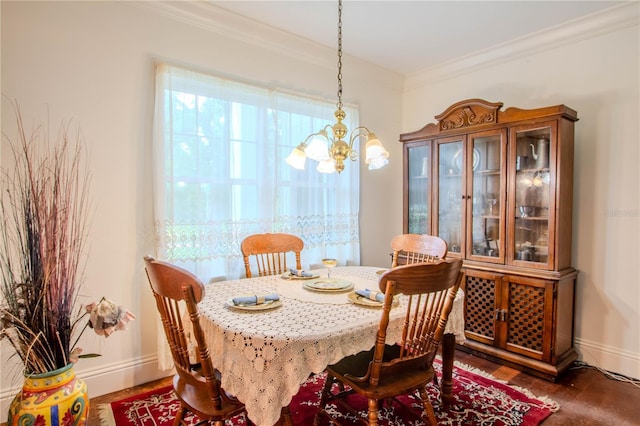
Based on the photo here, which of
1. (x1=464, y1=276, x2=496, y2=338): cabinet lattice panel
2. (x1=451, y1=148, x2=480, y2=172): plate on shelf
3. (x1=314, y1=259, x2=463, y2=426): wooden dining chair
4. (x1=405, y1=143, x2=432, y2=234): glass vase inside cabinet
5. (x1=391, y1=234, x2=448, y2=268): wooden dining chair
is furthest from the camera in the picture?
(x1=405, y1=143, x2=432, y2=234): glass vase inside cabinet

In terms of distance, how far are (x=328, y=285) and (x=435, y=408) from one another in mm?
972

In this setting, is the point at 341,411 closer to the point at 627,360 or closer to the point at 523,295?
the point at 523,295

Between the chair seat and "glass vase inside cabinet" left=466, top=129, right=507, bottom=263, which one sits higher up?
"glass vase inside cabinet" left=466, top=129, right=507, bottom=263

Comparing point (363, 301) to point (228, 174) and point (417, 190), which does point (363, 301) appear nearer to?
point (228, 174)

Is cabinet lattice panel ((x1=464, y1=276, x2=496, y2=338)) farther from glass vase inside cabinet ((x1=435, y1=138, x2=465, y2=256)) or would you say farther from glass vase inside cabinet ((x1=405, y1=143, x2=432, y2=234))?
glass vase inside cabinet ((x1=405, y1=143, x2=432, y2=234))

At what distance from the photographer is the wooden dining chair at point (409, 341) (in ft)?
4.62

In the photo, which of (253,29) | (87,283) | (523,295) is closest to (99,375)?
(87,283)

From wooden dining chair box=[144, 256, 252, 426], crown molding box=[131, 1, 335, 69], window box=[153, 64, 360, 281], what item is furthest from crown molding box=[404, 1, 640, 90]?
wooden dining chair box=[144, 256, 252, 426]

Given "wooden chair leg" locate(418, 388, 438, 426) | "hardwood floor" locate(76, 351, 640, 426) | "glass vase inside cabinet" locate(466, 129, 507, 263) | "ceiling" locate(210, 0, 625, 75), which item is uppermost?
"ceiling" locate(210, 0, 625, 75)

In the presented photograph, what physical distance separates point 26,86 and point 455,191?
3.07 meters

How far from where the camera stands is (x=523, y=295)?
105 inches

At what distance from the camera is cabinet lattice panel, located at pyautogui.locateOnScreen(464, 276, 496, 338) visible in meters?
2.83

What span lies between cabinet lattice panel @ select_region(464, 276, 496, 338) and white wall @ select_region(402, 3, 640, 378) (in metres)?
0.65

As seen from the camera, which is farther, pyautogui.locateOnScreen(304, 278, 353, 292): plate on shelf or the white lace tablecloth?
pyautogui.locateOnScreen(304, 278, 353, 292): plate on shelf
